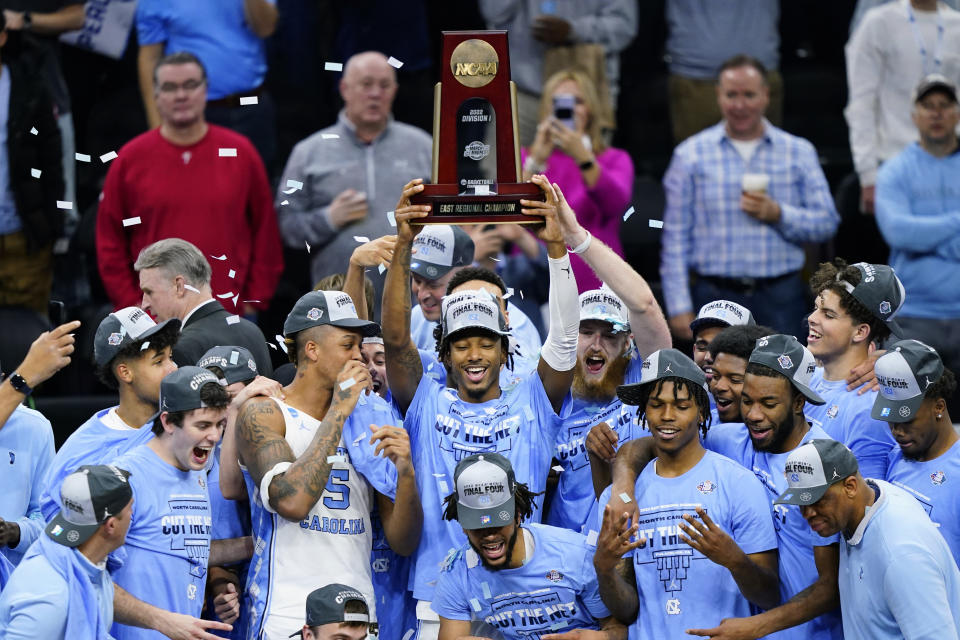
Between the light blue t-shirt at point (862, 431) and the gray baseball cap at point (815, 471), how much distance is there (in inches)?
30.2

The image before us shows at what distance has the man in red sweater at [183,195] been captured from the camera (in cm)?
917

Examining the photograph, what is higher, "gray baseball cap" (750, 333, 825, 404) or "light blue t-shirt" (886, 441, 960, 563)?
"gray baseball cap" (750, 333, 825, 404)

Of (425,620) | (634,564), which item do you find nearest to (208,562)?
(425,620)

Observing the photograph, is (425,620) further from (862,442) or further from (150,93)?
(150,93)

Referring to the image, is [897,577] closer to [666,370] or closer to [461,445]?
[666,370]

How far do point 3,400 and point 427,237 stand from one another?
2.33 meters

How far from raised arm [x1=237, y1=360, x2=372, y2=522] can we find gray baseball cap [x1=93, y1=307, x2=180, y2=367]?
0.61 metres

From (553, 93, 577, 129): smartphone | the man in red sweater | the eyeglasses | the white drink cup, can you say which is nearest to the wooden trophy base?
the man in red sweater

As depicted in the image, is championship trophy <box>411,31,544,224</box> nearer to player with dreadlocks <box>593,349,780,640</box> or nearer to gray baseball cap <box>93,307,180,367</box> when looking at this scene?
player with dreadlocks <box>593,349,780,640</box>

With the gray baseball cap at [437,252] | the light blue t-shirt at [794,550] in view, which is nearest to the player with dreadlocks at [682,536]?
the light blue t-shirt at [794,550]

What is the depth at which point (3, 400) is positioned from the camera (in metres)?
6.66

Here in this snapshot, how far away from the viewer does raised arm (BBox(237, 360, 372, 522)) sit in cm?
610

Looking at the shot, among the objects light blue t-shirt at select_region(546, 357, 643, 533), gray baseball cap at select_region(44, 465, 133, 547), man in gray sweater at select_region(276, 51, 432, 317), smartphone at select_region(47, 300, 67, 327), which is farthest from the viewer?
man in gray sweater at select_region(276, 51, 432, 317)

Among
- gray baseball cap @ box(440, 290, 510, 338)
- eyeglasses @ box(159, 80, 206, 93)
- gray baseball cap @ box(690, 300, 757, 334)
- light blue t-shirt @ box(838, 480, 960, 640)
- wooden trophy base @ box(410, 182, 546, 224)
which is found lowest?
light blue t-shirt @ box(838, 480, 960, 640)
